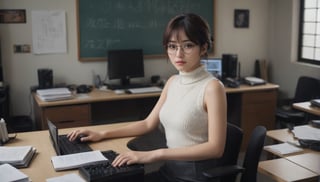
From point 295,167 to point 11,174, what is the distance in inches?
61.5

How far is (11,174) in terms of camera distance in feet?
6.10

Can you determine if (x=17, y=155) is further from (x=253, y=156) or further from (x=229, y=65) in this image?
(x=229, y=65)

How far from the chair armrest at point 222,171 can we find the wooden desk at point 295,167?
27cm

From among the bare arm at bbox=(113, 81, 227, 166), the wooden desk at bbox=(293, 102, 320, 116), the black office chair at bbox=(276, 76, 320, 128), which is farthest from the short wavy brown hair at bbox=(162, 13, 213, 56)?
the black office chair at bbox=(276, 76, 320, 128)

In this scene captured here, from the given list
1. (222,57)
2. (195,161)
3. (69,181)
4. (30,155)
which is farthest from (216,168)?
(222,57)

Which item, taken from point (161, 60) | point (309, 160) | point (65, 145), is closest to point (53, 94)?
point (161, 60)

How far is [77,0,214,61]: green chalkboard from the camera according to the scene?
447cm

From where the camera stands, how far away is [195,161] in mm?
2072

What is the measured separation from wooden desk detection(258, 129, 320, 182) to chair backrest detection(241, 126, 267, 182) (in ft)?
0.41

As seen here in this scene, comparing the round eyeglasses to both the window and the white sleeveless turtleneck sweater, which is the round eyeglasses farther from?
the window

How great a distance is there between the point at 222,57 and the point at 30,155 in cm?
330

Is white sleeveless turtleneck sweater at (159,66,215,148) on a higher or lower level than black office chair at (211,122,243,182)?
higher

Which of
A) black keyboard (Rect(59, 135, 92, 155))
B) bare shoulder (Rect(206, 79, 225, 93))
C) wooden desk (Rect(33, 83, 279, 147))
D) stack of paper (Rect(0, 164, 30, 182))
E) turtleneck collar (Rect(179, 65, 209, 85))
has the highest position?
turtleneck collar (Rect(179, 65, 209, 85))

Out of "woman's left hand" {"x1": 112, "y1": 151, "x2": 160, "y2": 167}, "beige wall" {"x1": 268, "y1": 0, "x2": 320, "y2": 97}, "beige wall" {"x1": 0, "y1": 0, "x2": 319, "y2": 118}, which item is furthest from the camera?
"beige wall" {"x1": 268, "y1": 0, "x2": 320, "y2": 97}
